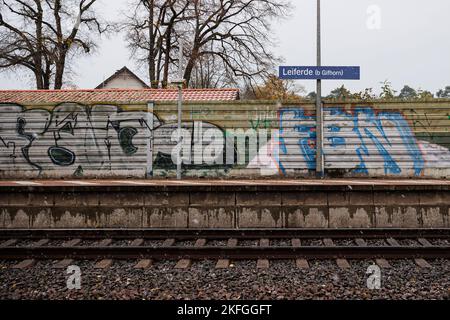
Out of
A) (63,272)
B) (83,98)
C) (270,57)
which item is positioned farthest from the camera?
(270,57)

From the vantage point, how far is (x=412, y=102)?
39.3 feet

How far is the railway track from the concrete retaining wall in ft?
3.16

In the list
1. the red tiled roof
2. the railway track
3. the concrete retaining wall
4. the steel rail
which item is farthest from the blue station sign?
the steel rail

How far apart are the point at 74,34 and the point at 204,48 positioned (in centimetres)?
1018

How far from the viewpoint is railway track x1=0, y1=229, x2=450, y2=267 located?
19.0ft

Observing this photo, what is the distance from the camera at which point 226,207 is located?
26.1ft

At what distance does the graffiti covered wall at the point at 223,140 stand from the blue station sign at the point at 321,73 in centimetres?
163

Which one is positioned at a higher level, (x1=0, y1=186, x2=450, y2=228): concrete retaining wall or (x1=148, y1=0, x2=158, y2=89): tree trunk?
(x1=148, y1=0, x2=158, y2=89): tree trunk

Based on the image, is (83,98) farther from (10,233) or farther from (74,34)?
(74,34)

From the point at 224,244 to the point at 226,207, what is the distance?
1444 mm

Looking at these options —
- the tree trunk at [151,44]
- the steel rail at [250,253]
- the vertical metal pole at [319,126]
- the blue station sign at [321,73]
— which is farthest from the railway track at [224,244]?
the tree trunk at [151,44]

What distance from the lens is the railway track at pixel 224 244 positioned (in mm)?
5789

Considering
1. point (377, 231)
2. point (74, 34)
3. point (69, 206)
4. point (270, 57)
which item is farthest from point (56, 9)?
point (377, 231)

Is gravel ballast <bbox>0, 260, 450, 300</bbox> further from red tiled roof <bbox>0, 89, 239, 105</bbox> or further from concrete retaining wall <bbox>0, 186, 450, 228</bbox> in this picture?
red tiled roof <bbox>0, 89, 239, 105</bbox>
